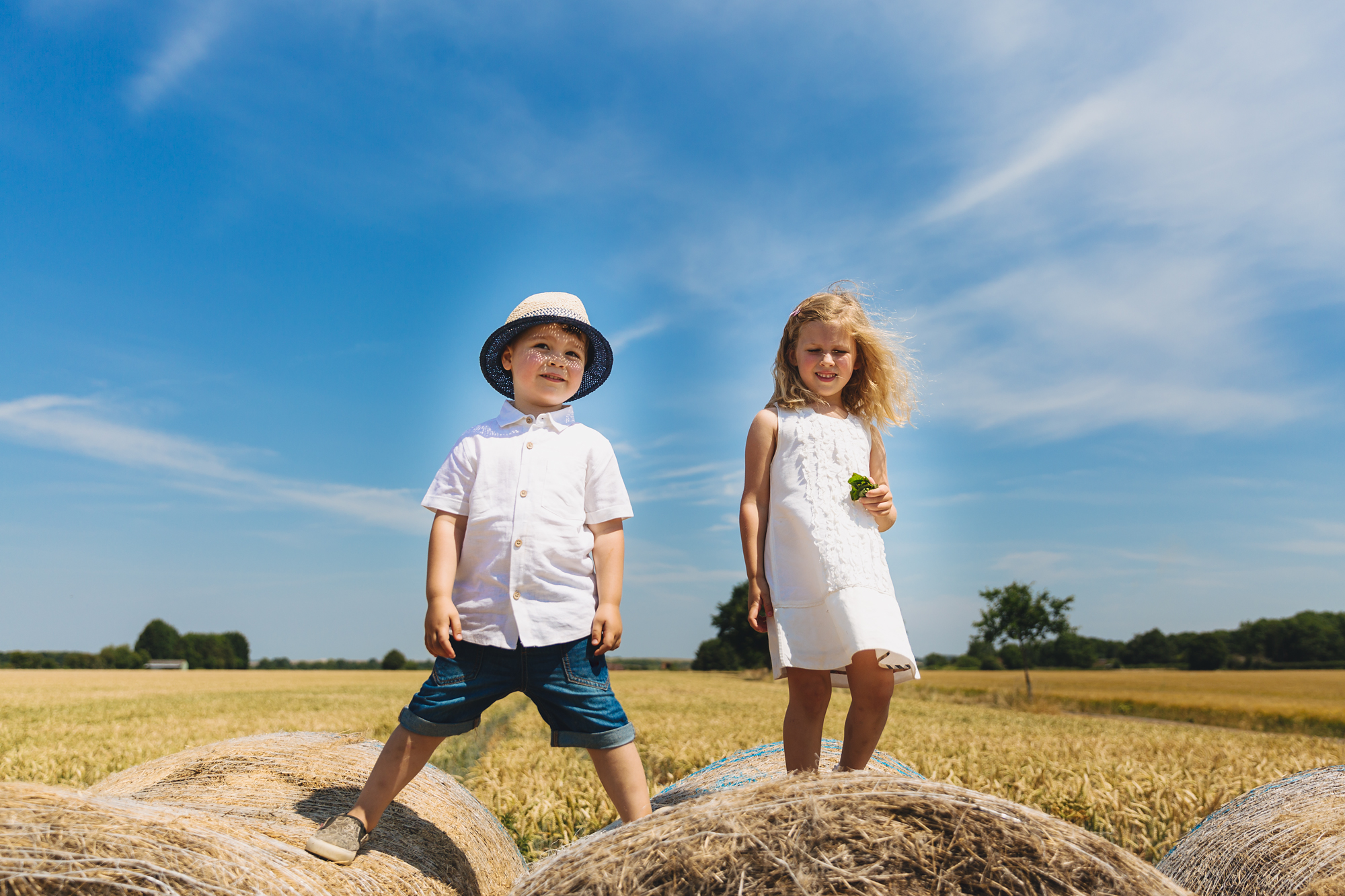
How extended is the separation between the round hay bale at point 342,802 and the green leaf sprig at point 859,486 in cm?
225

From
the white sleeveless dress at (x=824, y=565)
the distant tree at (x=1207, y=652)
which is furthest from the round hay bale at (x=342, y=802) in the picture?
the distant tree at (x=1207, y=652)

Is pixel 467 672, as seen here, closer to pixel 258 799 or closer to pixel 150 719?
pixel 258 799

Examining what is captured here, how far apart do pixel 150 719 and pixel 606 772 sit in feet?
45.4

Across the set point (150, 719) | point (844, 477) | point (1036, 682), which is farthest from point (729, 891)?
point (1036, 682)

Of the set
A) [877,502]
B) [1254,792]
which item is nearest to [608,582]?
[877,502]

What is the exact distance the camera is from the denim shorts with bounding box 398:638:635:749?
286 centimetres

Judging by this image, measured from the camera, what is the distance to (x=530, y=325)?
337cm

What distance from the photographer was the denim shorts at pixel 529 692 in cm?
286

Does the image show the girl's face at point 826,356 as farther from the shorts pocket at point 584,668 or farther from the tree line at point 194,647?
the tree line at point 194,647

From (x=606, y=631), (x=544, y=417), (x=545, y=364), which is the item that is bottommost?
(x=606, y=631)

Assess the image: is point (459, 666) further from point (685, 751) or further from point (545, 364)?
point (685, 751)

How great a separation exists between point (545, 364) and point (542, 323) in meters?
0.18

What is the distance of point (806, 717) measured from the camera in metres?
3.24

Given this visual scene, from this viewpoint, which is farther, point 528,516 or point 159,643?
point 159,643
